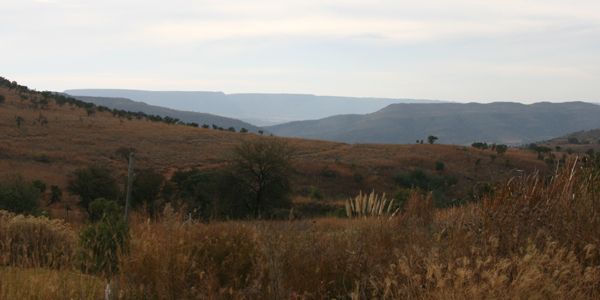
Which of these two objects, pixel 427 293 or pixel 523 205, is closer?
pixel 427 293

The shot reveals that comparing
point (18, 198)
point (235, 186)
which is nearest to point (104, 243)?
point (18, 198)

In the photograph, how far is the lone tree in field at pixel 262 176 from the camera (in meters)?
29.0

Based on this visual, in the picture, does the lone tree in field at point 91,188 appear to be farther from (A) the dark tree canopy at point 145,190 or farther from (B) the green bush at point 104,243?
(B) the green bush at point 104,243

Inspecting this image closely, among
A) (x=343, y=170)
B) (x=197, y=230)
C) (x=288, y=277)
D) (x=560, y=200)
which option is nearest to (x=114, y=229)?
(x=197, y=230)

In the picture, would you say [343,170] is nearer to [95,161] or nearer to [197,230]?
[95,161]

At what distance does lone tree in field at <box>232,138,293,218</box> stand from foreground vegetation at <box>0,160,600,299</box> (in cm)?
2274

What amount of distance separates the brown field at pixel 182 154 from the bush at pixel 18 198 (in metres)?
11.8

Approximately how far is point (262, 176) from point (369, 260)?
80.5 ft

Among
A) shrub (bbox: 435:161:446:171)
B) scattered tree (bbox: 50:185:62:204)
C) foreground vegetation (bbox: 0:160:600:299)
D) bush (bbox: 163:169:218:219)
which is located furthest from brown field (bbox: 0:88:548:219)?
foreground vegetation (bbox: 0:160:600:299)

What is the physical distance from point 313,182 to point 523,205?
1620 inches

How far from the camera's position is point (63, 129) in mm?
59250

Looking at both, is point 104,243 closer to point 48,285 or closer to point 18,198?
point 48,285

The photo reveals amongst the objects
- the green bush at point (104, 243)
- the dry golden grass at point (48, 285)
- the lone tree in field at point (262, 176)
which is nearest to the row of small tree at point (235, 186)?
the lone tree in field at point (262, 176)

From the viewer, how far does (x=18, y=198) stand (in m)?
20.6
